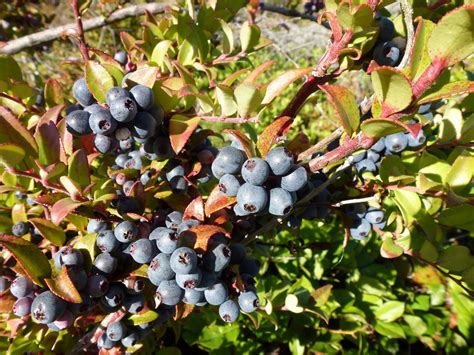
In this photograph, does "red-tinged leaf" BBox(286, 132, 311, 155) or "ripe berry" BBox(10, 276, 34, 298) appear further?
"red-tinged leaf" BBox(286, 132, 311, 155)

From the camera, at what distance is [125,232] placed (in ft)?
2.81

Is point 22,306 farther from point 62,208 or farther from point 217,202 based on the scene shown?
point 217,202

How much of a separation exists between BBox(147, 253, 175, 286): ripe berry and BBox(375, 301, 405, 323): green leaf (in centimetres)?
179

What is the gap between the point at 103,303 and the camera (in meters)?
0.90

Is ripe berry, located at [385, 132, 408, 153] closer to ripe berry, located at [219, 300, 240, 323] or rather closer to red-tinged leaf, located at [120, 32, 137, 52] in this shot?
ripe berry, located at [219, 300, 240, 323]

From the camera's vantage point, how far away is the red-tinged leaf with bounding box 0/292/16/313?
37.0 inches

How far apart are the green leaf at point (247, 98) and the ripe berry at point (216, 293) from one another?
42 cm

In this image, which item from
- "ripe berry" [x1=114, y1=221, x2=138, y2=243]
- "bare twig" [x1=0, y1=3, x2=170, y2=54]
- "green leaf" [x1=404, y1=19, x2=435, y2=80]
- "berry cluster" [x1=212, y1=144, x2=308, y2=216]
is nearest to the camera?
"green leaf" [x1=404, y1=19, x2=435, y2=80]

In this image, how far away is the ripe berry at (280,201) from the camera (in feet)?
2.56

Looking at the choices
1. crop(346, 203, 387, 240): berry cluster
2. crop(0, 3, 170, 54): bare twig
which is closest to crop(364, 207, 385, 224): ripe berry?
crop(346, 203, 387, 240): berry cluster

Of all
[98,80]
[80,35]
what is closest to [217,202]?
[98,80]

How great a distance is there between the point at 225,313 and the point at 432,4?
1.08 m

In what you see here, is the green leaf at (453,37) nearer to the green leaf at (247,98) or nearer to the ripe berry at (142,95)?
the green leaf at (247,98)

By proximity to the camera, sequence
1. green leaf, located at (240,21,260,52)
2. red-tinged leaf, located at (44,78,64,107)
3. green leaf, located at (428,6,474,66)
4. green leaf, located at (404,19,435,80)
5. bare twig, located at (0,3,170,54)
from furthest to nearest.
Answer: bare twig, located at (0,3,170,54) → green leaf, located at (240,21,260,52) → red-tinged leaf, located at (44,78,64,107) → green leaf, located at (404,19,435,80) → green leaf, located at (428,6,474,66)
